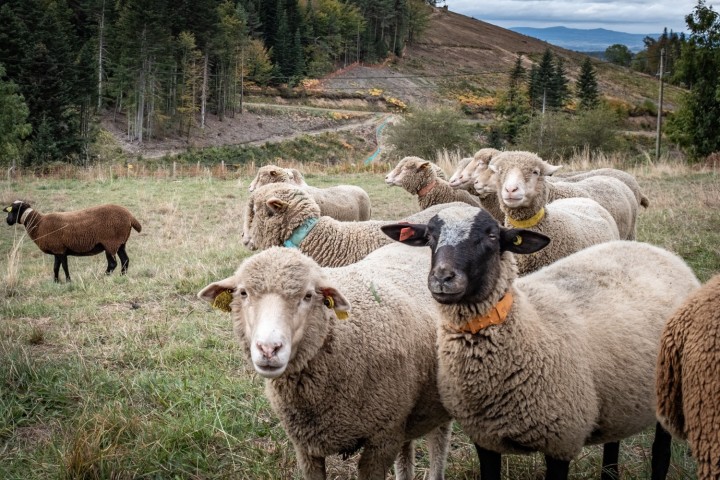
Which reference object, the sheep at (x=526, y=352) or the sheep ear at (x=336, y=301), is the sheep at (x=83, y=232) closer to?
the sheep ear at (x=336, y=301)

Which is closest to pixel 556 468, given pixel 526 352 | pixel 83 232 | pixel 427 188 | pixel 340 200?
pixel 526 352

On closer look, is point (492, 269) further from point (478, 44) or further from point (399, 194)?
point (478, 44)

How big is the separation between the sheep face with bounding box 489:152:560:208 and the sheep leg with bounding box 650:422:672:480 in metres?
2.93

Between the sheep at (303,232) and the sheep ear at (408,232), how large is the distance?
2.02 meters

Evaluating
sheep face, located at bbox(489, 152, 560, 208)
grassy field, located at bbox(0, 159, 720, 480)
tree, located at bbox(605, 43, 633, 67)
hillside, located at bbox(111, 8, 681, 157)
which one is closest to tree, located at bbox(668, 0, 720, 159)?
hillside, located at bbox(111, 8, 681, 157)

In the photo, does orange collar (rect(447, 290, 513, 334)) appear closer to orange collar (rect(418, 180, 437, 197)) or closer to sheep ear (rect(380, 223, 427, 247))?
sheep ear (rect(380, 223, 427, 247))

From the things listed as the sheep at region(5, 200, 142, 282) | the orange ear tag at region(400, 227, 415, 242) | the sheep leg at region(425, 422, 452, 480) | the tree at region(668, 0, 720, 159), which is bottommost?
the sheep at region(5, 200, 142, 282)

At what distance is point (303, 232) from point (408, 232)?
2.25 m

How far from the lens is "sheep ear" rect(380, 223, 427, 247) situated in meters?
3.52

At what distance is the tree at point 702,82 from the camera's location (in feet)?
123

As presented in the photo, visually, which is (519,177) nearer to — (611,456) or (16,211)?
(611,456)

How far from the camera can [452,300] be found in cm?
298

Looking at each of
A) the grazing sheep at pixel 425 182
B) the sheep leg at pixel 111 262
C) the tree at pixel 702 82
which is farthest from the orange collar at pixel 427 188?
the tree at pixel 702 82

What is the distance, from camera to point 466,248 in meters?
3.11
